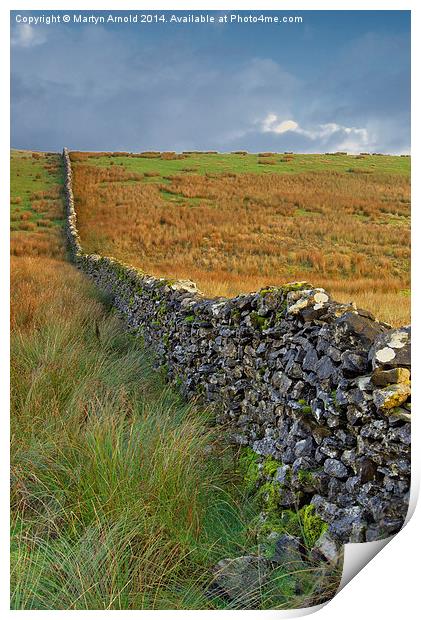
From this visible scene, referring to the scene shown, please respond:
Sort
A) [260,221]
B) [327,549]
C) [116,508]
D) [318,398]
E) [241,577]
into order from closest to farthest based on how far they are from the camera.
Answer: [327,549] < [241,577] < [318,398] < [116,508] < [260,221]

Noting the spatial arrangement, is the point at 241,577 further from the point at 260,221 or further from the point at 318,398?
the point at 260,221

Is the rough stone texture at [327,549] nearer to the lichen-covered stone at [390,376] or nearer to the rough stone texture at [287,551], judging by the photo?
the rough stone texture at [287,551]

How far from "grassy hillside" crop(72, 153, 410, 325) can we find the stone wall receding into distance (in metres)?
2.34

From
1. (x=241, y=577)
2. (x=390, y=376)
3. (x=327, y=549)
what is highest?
(x=390, y=376)

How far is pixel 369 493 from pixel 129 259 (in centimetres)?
1122

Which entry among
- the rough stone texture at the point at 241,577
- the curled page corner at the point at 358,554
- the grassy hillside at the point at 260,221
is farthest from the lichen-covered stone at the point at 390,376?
the grassy hillside at the point at 260,221

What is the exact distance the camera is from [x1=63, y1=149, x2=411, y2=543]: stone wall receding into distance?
7.68 ft

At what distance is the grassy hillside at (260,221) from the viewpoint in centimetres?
948

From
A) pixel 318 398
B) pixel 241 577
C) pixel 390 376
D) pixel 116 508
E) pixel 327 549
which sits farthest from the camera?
pixel 116 508

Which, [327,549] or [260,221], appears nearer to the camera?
[327,549]

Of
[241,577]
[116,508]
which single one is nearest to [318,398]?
[241,577]

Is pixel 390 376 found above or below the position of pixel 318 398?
above

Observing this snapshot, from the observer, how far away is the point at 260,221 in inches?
512

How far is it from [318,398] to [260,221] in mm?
10537
